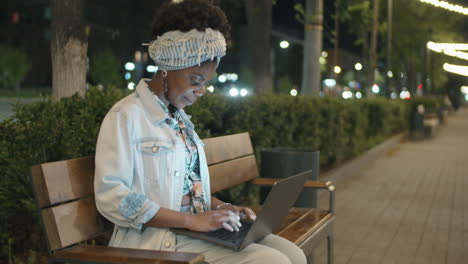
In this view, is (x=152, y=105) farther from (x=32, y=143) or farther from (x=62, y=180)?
(x=32, y=143)

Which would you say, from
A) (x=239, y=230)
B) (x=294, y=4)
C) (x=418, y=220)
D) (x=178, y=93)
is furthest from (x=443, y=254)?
(x=294, y=4)

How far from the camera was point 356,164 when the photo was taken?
12.8 metres

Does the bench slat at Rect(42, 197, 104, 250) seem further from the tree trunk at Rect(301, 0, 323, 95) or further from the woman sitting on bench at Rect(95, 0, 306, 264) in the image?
the tree trunk at Rect(301, 0, 323, 95)

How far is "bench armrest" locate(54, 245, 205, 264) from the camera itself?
2.62 m

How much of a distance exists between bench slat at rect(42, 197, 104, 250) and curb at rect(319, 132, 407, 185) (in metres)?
7.24

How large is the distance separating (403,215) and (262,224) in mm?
5457

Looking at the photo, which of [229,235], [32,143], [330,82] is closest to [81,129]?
[32,143]

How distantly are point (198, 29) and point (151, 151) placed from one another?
0.66 metres

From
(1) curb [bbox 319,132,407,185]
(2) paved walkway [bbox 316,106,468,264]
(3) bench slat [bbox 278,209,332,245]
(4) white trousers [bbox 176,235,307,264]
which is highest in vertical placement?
(4) white trousers [bbox 176,235,307,264]

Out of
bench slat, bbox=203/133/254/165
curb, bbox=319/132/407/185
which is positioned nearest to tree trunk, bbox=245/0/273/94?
curb, bbox=319/132/407/185

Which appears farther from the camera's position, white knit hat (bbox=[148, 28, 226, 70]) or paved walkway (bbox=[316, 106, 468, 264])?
paved walkway (bbox=[316, 106, 468, 264])

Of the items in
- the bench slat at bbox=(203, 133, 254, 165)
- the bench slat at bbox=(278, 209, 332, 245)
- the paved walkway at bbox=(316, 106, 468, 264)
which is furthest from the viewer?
the paved walkway at bbox=(316, 106, 468, 264)

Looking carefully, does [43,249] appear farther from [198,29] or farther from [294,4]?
[294,4]

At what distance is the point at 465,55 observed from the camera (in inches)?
1652
